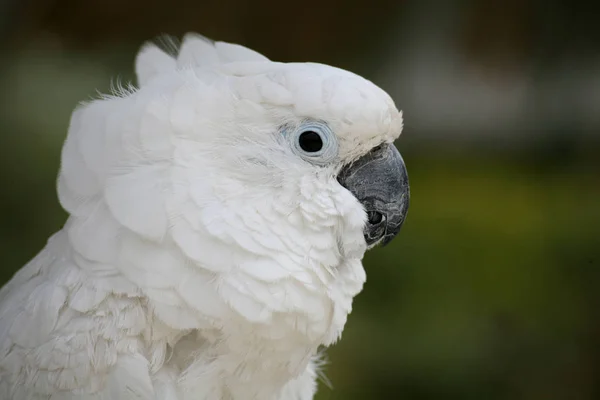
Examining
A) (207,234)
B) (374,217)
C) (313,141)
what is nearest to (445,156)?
(374,217)

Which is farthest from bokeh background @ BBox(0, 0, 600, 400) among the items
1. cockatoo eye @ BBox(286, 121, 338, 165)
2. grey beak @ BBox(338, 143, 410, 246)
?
cockatoo eye @ BBox(286, 121, 338, 165)

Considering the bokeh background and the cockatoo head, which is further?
the bokeh background

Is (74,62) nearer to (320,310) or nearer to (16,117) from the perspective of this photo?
(16,117)

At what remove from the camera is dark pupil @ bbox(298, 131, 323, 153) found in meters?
1.45

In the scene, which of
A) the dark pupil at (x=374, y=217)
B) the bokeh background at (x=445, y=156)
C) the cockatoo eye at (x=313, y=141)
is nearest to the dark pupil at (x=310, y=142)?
the cockatoo eye at (x=313, y=141)

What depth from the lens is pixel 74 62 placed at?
4047 millimetres

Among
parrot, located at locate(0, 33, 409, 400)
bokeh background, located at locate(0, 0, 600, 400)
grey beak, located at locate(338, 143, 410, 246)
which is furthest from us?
bokeh background, located at locate(0, 0, 600, 400)

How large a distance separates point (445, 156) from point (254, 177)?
10.9 feet

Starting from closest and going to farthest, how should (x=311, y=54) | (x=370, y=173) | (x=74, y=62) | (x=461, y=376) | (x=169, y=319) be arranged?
(x=169, y=319)
(x=370, y=173)
(x=461, y=376)
(x=74, y=62)
(x=311, y=54)

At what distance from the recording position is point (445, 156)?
4504 millimetres

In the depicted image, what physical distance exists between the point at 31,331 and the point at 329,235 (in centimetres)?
73

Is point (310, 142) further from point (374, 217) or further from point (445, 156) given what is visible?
point (445, 156)

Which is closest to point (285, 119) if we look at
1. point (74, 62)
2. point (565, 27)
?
point (74, 62)

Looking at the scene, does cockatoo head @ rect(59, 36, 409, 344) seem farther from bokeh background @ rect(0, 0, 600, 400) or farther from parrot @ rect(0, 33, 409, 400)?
bokeh background @ rect(0, 0, 600, 400)
